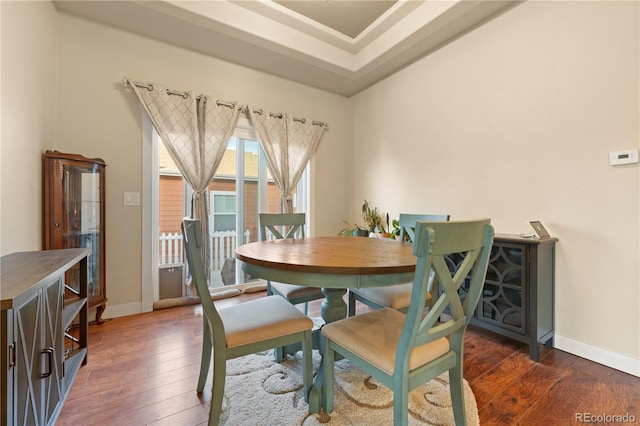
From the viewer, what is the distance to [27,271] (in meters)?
1.12

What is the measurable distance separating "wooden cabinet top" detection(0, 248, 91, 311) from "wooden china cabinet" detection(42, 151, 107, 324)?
0.66 metres

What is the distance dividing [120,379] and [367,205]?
298cm

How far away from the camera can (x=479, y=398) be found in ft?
4.66

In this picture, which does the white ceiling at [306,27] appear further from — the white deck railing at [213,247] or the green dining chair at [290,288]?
the white deck railing at [213,247]

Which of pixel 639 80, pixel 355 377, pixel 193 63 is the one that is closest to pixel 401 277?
pixel 355 377

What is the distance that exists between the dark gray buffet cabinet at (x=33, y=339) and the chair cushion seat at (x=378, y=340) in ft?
3.46

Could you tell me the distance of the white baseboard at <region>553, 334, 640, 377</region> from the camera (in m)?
1.65

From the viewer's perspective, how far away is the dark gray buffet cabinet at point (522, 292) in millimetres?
1828

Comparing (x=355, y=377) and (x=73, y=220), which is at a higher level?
(x=73, y=220)

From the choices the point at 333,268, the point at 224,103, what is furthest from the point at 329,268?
the point at 224,103

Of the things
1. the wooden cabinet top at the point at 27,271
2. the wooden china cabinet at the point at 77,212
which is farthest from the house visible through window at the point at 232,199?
the wooden cabinet top at the point at 27,271

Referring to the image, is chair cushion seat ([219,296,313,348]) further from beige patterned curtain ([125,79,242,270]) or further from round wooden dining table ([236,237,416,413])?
beige patterned curtain ([125,79,242,270])

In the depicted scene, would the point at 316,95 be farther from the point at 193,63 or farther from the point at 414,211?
the point at 414,211

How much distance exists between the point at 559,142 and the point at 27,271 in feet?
10.4
